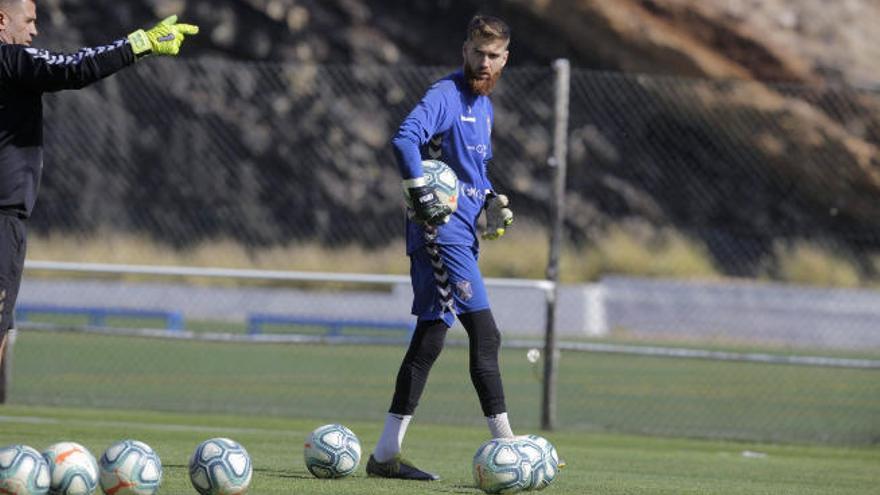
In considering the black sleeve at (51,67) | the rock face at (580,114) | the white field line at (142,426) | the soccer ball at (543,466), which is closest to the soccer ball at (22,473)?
the black sleeve at (51,67)

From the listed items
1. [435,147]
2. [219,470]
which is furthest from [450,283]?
[219,470]

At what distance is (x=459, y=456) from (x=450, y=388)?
650 centimetres

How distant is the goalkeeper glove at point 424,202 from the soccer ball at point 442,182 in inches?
2.0

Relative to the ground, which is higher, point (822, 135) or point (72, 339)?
point (822, 135)

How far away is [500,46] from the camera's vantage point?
823 cm

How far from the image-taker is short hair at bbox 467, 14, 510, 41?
816cm

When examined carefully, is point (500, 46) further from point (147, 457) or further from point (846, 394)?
point (846, 394)

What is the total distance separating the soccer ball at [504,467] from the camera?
7.33 meters

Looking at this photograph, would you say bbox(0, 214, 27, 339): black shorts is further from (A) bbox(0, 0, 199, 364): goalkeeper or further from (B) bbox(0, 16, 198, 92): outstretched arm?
(B) bbox(0, 16, 198, 92): outstretched arm

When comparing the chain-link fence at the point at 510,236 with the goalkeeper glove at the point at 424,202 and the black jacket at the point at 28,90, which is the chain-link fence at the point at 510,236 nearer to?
the goalkeeper glove at the point at 424,202

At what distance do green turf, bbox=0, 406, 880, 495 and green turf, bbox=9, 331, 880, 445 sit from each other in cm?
77

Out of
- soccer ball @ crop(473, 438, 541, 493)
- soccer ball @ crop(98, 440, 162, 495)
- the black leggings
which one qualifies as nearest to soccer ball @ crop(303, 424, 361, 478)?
the black leggings

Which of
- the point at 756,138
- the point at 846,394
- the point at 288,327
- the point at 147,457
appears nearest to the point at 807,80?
the point at 756,138

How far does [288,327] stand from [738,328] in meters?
6.75
